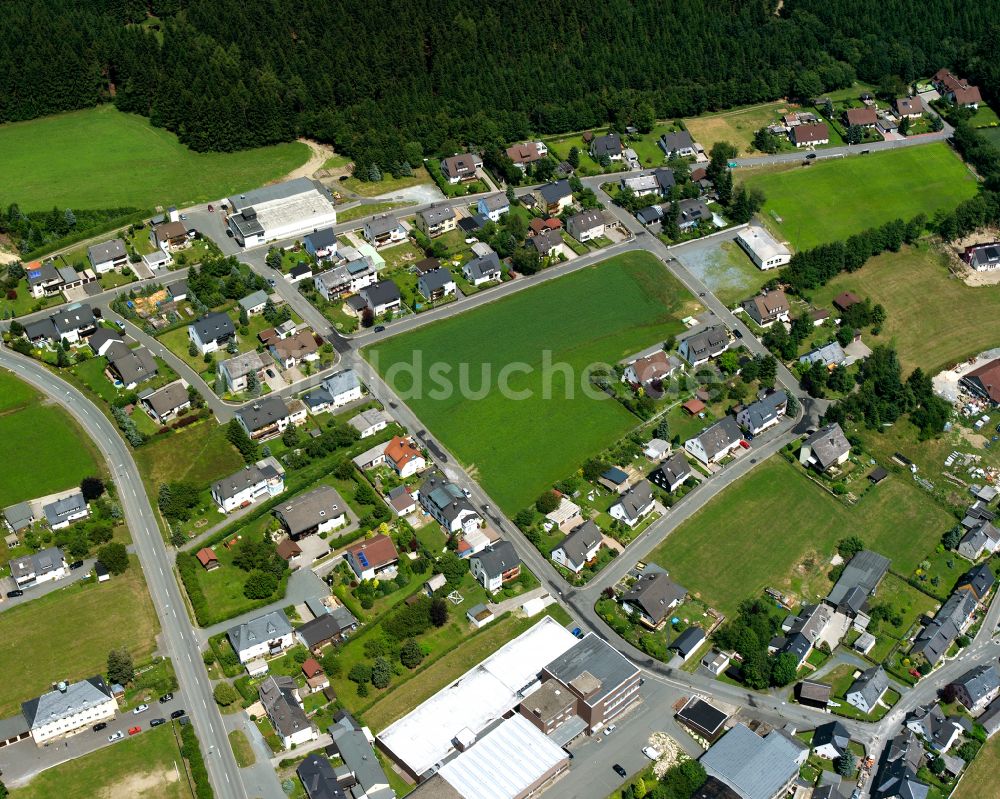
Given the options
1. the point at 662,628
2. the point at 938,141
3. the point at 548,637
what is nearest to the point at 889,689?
the point at 662,628

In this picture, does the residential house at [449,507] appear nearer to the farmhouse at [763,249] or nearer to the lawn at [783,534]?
the lawn at [783,534]

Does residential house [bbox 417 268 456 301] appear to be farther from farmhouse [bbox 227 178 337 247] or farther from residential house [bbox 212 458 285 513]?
residential house [bbox 212 458 285 513]

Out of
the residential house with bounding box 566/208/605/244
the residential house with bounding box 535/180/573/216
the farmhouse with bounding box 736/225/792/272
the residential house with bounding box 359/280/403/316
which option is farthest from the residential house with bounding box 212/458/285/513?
the farmhouse with bounding box 736/225/792/272

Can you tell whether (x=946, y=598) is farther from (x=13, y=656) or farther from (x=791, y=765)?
(x=13, y=656)

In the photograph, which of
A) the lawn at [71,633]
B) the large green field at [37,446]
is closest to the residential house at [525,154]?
the large green field at [37,446]

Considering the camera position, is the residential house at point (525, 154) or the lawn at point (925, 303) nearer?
the lawn at point (925, 303)

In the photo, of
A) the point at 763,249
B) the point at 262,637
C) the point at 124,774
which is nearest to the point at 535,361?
the point at 763,249
